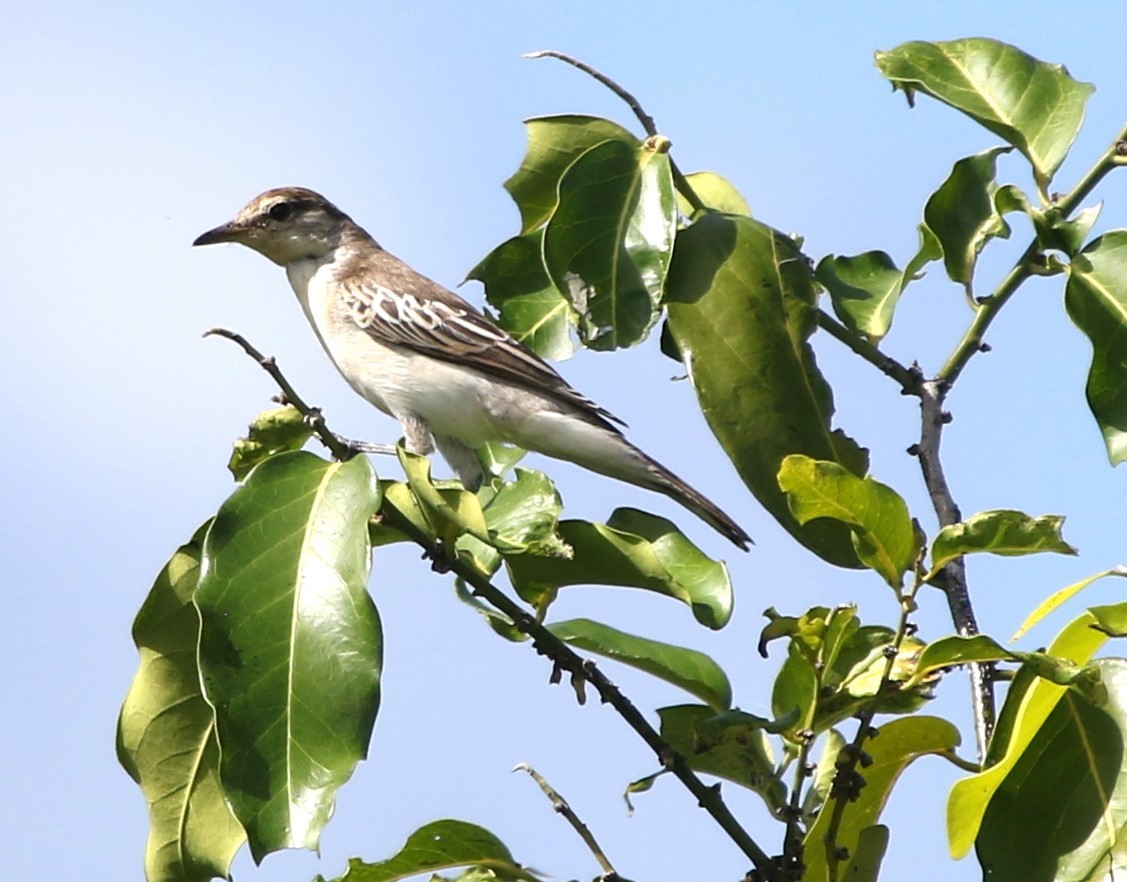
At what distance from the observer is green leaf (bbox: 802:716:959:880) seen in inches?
121

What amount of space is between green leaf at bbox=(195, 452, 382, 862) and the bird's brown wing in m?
3.32

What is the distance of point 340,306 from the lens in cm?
712

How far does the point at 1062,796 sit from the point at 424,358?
14.5ft

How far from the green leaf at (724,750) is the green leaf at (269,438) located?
1138 millimetres

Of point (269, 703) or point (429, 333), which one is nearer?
point (269, 703)

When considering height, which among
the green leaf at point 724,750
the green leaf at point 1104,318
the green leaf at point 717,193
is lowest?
the green leaf at point 724,750

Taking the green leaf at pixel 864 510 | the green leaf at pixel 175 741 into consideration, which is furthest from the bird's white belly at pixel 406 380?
the green leaf at pixel 864 510

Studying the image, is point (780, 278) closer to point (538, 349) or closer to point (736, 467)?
point (736, 467)

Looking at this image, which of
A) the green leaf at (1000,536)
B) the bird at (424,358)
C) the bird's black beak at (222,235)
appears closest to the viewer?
the green leaf at (1000,536)

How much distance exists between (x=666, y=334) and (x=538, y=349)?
50 cm

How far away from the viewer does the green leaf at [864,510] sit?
2693mm

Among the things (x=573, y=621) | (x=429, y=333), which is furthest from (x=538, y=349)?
(x=429, y=333)

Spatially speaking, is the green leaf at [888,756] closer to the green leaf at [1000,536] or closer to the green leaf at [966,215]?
the green leaf at [1000,536]

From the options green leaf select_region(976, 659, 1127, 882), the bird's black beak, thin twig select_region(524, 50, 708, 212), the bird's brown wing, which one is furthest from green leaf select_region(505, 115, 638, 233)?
the bird's black beak
